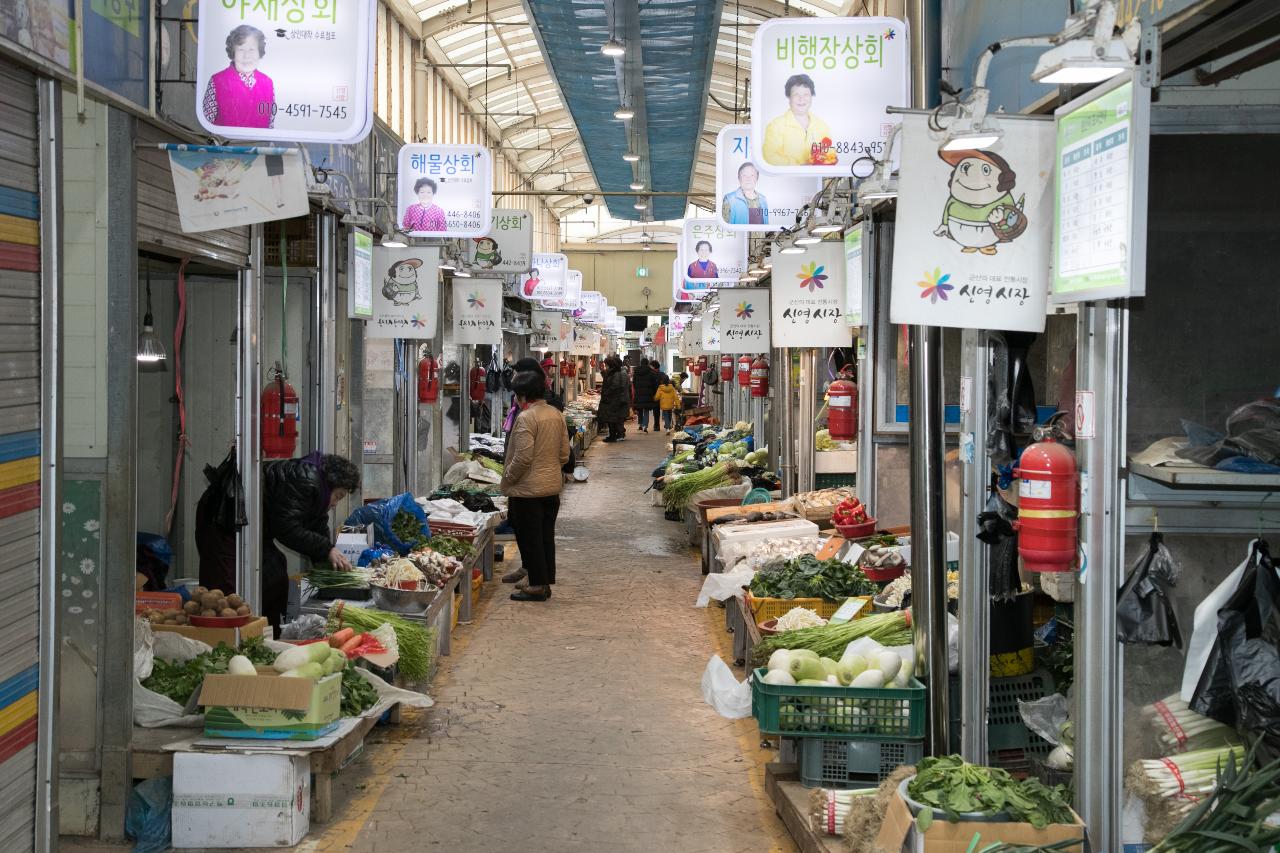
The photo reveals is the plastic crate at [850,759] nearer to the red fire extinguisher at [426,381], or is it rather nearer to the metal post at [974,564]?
the metal post at [974,564]

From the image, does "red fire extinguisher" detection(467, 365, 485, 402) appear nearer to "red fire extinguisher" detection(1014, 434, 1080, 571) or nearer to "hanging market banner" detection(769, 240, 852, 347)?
"hanging market banner" detection(769, 240, 852, 347)

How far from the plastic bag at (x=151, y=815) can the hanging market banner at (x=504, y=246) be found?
1163 centimetres

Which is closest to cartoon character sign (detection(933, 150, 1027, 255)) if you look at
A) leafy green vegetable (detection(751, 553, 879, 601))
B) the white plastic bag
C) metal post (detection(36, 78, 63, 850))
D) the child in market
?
the white plastic bag

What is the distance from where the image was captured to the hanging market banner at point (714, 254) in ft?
53.1

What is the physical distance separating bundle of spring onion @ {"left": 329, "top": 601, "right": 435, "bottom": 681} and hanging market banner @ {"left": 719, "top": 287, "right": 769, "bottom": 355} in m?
7.82

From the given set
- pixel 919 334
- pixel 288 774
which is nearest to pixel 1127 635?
pixel 919 334

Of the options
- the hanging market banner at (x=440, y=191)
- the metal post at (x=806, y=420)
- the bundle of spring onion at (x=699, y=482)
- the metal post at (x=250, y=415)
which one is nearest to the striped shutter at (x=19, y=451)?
the metal post at (x=250, y=415)

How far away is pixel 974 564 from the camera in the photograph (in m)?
5.27

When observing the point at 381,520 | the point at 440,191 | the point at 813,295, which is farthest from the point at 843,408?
the point at 440,191

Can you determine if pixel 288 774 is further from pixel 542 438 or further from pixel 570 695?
pixel 542 438

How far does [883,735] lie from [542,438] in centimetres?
568

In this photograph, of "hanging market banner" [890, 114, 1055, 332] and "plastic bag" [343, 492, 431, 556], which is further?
A: "plastic bag" [343, 492, 431, 556]

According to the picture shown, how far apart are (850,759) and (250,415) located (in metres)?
3.68

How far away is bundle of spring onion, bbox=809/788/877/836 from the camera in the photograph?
4953mm
